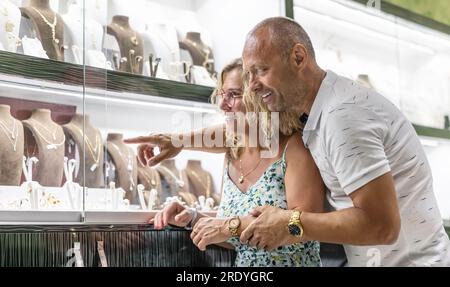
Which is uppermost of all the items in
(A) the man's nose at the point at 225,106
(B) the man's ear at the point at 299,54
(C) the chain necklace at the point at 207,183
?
(B) the man's ear at the point at 299,54

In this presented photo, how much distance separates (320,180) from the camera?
1695mm

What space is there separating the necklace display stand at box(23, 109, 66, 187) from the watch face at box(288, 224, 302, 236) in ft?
2.30

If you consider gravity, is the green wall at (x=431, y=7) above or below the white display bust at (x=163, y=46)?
below

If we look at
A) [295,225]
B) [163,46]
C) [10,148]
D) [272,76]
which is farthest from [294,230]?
[163,46]

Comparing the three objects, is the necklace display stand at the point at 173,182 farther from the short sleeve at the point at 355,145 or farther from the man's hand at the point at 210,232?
the short sleeve at the point at 355,145

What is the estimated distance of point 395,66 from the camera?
3.05 meters

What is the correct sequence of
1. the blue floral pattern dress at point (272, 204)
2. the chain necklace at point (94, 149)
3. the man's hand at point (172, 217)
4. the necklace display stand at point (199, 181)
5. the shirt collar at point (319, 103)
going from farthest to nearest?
the necklace display stand at point (199, 181)
the chain necklace at point (94, 149)
the man's hand at point (172, 217)
the blue floral pattern dress at point (272, 204)
the shirt collar at point (319, 103)

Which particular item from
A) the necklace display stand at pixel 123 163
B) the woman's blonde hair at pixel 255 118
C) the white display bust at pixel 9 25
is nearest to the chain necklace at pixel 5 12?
the white display bust at pixel 9 25

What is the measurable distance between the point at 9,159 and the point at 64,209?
203 mm

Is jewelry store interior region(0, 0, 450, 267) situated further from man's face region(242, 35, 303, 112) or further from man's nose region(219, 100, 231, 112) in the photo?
man's face region(242, 35, 303, 112)

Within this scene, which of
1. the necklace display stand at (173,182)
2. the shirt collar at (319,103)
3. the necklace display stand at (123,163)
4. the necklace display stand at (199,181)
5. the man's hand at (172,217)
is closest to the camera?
the shirt collar at (319,103)

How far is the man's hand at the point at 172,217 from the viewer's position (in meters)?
1.86

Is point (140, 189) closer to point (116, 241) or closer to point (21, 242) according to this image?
point (116, 241)
